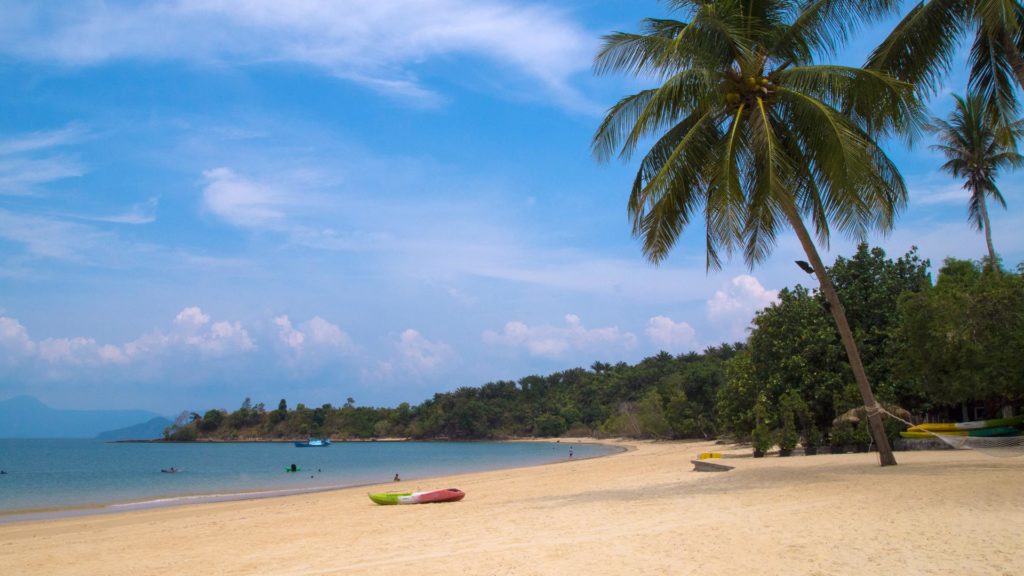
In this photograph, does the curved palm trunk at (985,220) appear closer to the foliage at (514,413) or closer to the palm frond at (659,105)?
the palm frond at (659,105)

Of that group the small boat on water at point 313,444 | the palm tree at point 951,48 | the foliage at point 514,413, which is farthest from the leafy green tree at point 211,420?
the palm tree at point 951,48

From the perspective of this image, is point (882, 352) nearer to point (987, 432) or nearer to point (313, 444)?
point (987, 432)

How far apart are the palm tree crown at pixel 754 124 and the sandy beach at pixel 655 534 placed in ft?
14.4

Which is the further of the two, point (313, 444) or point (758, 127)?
point (313, 444)

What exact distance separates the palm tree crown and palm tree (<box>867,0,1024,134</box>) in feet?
3.36

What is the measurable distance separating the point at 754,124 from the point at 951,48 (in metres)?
3.72

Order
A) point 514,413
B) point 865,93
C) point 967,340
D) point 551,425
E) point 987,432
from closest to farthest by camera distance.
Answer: point 865,93 < point 967,340 < point 987,432 < point 551,425 < point 514,413

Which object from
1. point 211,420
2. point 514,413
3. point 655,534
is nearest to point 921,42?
point 655,534

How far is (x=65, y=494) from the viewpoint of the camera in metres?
30.6

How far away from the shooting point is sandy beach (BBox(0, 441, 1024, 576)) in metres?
6.65

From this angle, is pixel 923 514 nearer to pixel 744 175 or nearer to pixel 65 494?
pixel 744 175

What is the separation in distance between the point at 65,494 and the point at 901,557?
3399 cm

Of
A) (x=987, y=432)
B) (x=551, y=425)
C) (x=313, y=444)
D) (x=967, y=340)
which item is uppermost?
(x=967, y=340)

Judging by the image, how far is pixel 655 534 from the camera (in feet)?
26.8
